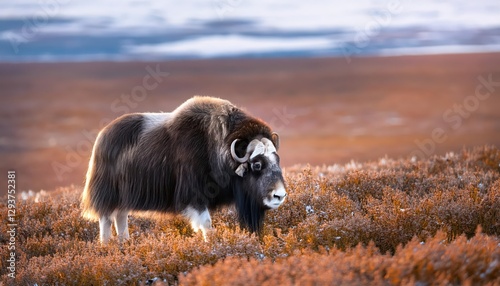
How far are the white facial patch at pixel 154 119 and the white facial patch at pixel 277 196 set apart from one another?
62.8 inches

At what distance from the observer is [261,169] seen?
22.3 ft

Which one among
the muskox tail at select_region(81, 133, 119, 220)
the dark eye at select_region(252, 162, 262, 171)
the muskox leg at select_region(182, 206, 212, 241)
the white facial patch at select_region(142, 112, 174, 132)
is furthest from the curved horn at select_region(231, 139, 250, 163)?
the muskox tail at select_region(81, 133, 119, 220)

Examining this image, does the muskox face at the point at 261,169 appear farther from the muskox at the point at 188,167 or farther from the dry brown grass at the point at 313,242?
the dry brown grass at the point at 313,242

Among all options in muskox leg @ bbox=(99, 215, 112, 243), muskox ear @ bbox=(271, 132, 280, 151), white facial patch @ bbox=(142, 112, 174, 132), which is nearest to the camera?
muskox ear @ bbox=(271, 132, 280, 151)

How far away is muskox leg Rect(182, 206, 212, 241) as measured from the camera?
691 centimetres

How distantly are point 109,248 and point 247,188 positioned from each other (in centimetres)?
163

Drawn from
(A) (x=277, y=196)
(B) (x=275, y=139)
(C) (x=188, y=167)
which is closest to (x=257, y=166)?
(A) (x=277, y=196)

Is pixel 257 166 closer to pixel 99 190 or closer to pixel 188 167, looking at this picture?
pixel 188 167

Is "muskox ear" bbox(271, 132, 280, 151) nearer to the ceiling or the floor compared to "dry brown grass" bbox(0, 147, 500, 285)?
nearer to the ceiling

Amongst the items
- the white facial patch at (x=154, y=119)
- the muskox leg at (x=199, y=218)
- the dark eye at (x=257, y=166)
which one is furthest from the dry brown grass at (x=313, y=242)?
the white facial patch at (x=154, y=119)

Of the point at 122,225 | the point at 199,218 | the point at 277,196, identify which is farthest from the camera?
the point at 122,225

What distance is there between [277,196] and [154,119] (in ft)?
6.44

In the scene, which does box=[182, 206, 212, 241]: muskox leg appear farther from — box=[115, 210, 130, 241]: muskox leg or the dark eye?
box=[115, 210, 130, 241]: muskox leg

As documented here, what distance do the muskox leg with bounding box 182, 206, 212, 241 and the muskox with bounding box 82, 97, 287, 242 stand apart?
0.04ft
